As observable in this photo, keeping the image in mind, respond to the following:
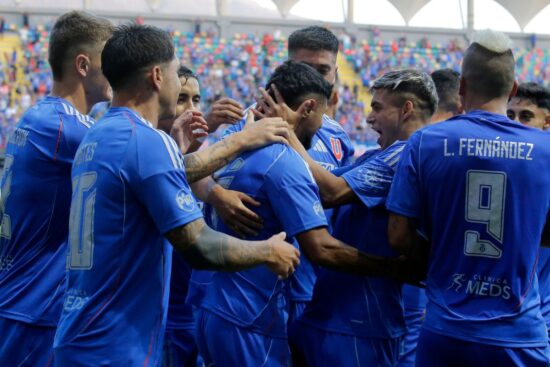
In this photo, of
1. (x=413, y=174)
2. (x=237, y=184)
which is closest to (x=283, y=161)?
(x=237, y=184)

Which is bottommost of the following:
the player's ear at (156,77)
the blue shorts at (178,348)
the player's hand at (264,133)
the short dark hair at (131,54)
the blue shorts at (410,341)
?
the blue shorts at (178,348)

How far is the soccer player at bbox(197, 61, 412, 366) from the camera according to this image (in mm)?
4039

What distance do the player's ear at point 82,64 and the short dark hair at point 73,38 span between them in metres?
0.03

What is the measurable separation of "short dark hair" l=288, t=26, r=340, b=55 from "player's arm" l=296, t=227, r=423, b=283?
2459mm

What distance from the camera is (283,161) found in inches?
161

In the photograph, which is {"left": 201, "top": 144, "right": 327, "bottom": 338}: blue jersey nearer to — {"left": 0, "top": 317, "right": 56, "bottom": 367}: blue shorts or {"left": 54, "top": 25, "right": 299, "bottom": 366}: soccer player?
{"left": 54, "top": 25, "right": 299, "bottom": 366}: soccer player

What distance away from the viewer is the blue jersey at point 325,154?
4637mm

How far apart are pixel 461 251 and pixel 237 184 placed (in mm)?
1204

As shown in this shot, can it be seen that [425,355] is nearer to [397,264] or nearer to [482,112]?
[397,264]

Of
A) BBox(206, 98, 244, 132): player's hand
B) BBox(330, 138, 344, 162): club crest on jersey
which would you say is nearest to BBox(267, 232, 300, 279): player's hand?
BBox(206, 98, 244, 132): player's hand

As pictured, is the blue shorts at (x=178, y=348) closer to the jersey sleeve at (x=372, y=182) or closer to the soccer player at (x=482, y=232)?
the jersey sleeve at (x=372, y=182)

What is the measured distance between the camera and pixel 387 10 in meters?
43.5

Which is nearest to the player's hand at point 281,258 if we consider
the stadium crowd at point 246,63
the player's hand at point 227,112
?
the player's hand at point 227,112

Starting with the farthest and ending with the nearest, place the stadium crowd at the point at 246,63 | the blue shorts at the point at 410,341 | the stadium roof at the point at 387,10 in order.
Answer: the stadium roof at the point at 387,10
the stadium crowd at the point at 246,63
the blue shorts at the point at 410,341
